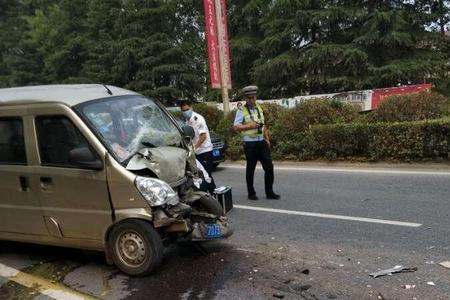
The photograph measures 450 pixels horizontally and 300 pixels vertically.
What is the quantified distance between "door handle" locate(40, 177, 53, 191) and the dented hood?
90cm

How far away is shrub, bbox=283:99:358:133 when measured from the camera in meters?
12.9

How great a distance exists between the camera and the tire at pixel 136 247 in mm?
5090

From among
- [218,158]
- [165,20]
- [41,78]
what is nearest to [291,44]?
[165,20]

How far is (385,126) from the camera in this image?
11.4m

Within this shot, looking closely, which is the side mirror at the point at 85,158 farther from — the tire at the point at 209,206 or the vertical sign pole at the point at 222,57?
the vertical sign pole at the point at 222,57

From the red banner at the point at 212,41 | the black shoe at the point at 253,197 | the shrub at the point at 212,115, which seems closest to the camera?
the black shoe at the point at 253,197

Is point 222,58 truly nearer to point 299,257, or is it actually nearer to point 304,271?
point 299,257

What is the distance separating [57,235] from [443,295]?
374cm

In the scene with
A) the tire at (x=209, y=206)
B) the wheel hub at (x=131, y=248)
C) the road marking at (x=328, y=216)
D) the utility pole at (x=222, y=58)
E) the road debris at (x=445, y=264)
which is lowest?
the road debris at (x=445, y=264)

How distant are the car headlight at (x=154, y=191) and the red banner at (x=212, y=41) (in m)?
11.9

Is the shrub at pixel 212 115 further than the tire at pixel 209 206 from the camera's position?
Yes

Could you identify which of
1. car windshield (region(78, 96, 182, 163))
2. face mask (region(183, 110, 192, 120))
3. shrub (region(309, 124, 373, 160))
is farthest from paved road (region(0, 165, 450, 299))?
shrub (region(309, 124, 373, 160))

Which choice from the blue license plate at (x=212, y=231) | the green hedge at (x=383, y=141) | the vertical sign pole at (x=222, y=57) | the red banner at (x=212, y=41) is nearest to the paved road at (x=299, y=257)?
the blue license plate at (x=212, y=231)

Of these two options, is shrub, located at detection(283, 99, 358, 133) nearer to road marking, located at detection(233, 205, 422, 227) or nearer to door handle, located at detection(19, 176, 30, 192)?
road marking, located at detection(233, 205, 422, 227)
